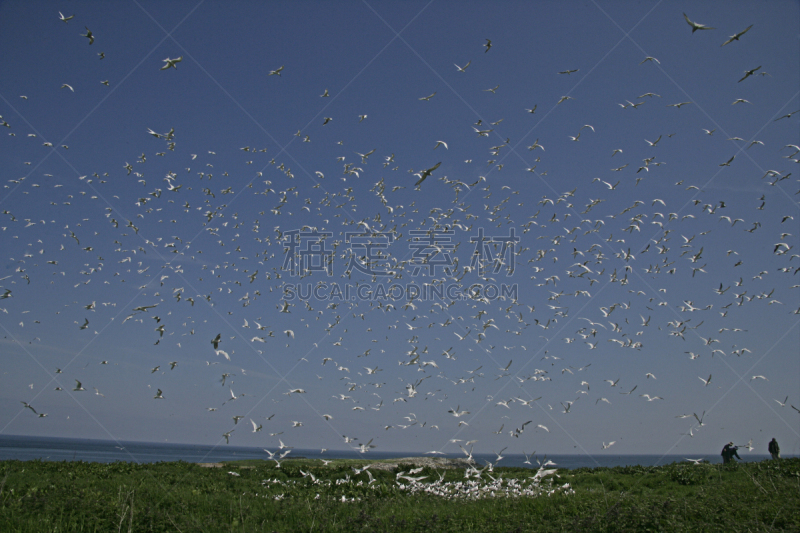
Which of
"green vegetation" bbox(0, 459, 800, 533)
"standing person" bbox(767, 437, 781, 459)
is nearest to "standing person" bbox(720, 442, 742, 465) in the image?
"standing person" bbox(767, 437, 781, 459)

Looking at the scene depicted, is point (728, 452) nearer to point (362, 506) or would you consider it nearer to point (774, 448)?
point (774, 448)

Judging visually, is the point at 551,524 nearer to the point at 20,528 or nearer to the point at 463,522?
the point at 463,522

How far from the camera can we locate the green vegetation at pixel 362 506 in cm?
807

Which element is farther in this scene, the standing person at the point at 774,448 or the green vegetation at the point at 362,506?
the standing person at the point at 774,448

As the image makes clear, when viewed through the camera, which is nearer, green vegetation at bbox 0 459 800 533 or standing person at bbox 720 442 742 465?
green vegetation at bbox 0 459 800 533

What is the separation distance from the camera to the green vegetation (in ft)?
26.5

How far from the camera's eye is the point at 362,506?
10328 mm

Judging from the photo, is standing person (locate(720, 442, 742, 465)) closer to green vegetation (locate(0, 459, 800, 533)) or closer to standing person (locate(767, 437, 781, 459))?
standing person (locate(767, 437, 781, 459))

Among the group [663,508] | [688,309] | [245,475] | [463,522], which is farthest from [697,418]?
[245,475]

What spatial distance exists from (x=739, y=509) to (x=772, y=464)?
380 inches

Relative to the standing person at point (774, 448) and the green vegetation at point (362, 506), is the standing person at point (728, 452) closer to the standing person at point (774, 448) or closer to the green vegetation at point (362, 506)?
the standing person at point (774, 448)

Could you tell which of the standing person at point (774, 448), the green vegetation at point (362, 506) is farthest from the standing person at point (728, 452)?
the green vegetation at point (362, 506)

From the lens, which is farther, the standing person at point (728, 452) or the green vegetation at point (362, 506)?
the standing person at point (728, 452)

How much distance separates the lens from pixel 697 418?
11.8 meters
